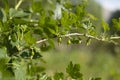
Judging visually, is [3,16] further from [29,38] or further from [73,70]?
[73,70]

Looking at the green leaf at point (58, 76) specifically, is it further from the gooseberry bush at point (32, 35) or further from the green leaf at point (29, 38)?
the green leaf at point (29, 38)

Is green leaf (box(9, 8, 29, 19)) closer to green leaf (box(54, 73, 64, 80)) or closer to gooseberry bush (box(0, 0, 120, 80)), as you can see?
gooseberry bush (box(0, 0, 120, 80))

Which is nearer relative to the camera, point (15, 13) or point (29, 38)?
point (29, 38)

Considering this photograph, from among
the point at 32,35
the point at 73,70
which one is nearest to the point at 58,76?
the point at 73,70

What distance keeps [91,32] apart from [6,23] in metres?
0.29

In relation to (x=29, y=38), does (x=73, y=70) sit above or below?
below

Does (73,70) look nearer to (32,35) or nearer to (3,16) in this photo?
(32,35)

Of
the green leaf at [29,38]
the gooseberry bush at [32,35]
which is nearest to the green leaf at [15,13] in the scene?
the gooseberry bush at [32,35]

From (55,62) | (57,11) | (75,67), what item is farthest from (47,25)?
(55,62)

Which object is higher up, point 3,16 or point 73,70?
point 3,16

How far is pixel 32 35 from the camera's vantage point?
1300mm

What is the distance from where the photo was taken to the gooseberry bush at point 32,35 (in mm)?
1264

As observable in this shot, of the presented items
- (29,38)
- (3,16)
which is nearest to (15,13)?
(3,16)

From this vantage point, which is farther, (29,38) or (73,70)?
(73,70)
